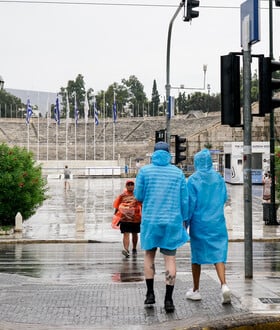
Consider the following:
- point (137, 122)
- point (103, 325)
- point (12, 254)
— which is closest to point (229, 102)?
point (103, 325)

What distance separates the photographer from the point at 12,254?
18.3 meters

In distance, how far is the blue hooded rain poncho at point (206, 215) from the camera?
9242mm

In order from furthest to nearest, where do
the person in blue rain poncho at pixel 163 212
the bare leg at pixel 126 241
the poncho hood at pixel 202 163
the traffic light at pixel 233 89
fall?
the bare leg at pixel 126 241, the traffic light at pixel 233 89, the poncho hood at pixel 202 163, the person in blue rain poncho at pixel 163 212

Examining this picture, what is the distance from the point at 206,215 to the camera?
9.28m

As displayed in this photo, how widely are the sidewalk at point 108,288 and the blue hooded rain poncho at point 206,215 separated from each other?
1.97 ft

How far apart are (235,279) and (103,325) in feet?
12.8

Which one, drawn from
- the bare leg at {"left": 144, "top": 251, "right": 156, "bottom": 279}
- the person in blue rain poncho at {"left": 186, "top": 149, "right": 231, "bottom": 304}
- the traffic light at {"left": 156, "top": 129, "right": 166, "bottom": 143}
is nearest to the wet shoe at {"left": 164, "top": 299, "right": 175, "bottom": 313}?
the bare leg at {"left": 144, "top": 251, "right": 156, "bottom": 279}

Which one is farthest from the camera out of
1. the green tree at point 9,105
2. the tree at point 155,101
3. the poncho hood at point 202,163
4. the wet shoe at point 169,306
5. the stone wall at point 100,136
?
the tree at point 155,101

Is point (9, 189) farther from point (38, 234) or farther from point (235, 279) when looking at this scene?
point (235, 279)

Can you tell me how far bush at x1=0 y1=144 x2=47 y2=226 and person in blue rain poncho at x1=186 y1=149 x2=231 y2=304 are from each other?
1620 cm

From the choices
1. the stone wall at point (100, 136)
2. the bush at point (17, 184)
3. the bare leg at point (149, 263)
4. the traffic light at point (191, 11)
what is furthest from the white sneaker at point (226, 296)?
the stone wall at point (100, 136)

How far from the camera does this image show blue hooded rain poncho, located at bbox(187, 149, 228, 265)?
9.24m

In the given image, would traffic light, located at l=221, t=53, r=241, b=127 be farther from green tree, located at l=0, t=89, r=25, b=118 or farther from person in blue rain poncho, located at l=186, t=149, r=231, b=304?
green tree, located at l=0, t=89, r=25, b=118

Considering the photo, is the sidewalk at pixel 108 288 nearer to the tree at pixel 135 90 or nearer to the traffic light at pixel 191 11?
the traffic light at pixel 191 11
